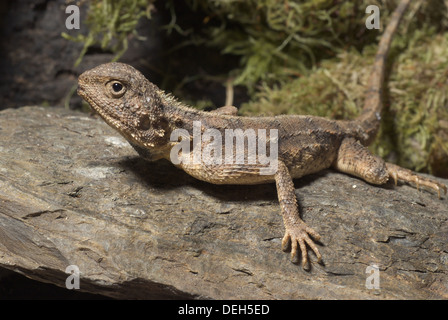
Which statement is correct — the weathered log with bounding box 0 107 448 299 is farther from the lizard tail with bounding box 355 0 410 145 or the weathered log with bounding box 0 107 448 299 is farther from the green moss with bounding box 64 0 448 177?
the green moss with bounding box 64 0 448 177

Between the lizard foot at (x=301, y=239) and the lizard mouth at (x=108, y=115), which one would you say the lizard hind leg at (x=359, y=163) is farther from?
the lizard mouth at (x=108, y=115)

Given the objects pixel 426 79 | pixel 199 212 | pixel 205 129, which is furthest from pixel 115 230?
pixel 426 79

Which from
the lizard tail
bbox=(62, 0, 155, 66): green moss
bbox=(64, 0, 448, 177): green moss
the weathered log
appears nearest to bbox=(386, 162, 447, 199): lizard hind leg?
the weathered log

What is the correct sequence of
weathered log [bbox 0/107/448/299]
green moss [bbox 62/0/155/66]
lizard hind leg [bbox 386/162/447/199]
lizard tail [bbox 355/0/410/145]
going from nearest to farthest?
1. weathered log [bbox 0/107/448/299]
2. lizard hind leg [bbox 386/162/447/199]
3. lizard tail [bbox 355/0/410/145]
4. green moss [bbox 62/0/155/66]

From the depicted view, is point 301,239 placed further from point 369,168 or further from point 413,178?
point 413,178

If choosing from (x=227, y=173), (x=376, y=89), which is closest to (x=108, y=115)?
(x=227, y=173)

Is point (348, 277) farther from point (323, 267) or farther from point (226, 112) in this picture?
point (226, 112)
